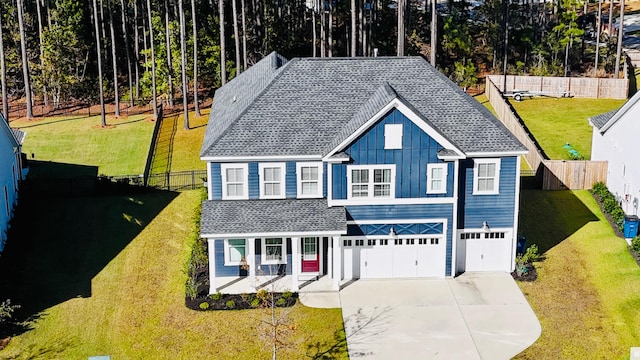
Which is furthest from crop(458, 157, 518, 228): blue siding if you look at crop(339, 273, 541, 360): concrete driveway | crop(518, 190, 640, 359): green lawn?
crop(518, 190, 640, 359): green lawn

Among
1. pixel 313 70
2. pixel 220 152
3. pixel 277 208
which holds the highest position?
pixel 313 70

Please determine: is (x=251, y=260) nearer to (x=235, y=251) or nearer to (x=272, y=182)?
(x=235, y=251)

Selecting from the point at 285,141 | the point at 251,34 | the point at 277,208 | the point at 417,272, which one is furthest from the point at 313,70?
the point at 251,34

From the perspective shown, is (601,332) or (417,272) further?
(417,272)

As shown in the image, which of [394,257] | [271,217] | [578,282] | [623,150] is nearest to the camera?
[271,217]

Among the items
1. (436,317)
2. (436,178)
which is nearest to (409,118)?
(436,178)

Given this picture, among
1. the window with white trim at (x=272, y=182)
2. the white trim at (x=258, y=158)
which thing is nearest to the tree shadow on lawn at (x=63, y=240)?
the white trim at (x=258, y=158)

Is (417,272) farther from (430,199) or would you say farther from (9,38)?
(9,38)
